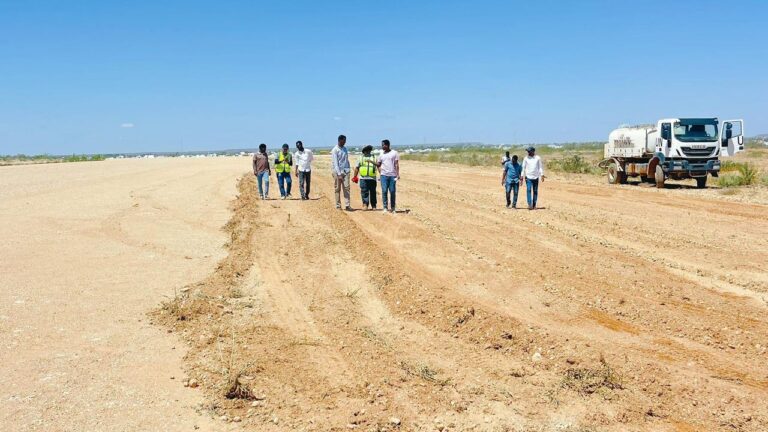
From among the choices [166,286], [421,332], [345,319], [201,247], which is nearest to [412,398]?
[421,332]

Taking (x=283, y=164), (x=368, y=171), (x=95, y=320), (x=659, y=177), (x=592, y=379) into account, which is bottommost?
(x=592, y=379)

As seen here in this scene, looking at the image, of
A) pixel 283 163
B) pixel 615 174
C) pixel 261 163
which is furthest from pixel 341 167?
pixel 615 174

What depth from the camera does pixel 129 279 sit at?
30.1 feet

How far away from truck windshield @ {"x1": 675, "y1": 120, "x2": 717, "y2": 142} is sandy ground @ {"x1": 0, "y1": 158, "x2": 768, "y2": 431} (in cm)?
1204

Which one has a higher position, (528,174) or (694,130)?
(694,130)

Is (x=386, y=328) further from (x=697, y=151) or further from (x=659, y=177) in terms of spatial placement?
(x=659, y=177)

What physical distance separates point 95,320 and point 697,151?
23.4 m

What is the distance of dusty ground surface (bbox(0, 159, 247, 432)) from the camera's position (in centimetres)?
484

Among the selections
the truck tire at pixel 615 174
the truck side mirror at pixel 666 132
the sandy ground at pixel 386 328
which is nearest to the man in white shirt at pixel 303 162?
the sandy ground at pixel 386 328

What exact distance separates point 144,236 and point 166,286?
4.81 meters

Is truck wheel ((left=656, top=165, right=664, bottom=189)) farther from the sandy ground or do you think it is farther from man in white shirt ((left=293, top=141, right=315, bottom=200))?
man in white shirt ((left=293, top=141, right=315, bottom=200))

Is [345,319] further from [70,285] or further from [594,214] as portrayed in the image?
[594,214]

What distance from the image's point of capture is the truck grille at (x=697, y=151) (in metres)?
24.5

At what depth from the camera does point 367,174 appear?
A: 16.2m
